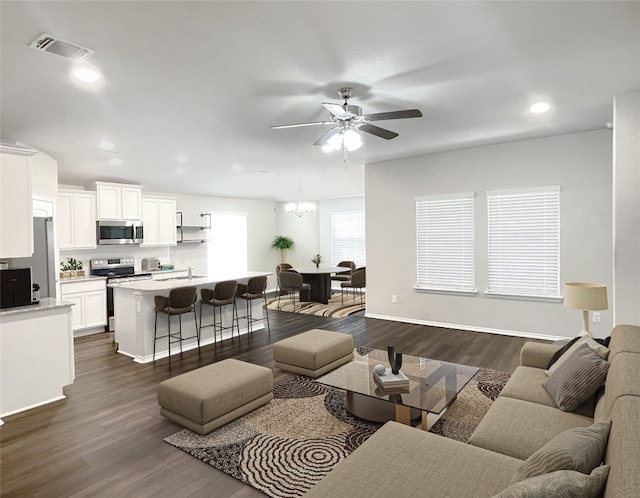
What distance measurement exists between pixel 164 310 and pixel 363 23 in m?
3.98

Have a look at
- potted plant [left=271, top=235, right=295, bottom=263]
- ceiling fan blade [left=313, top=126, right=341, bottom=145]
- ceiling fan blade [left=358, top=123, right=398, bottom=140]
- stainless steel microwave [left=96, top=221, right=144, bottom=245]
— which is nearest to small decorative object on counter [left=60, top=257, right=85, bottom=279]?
stainless steel microwave [left=96, top=221, right=144, bottom=245]

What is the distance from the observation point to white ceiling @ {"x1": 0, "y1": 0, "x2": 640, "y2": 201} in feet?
7.35

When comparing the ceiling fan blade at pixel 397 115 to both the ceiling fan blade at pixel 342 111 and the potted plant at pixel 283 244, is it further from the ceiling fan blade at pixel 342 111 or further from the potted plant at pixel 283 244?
the potted plant at pixel 283 244

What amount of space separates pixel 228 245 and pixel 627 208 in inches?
335

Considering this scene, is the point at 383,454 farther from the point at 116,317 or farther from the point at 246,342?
the point at 116,317

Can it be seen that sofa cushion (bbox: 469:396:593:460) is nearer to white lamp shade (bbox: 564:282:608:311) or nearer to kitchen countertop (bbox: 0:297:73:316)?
white lamp shade (bbox: 564:282:608:311)

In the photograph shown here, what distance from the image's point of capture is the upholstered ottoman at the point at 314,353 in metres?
4.02

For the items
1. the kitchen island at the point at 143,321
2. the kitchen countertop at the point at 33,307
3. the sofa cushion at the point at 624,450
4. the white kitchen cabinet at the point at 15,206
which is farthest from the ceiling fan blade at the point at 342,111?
the kitchen countertop at the point at 33,307

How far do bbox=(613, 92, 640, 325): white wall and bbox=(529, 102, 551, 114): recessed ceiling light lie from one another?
0.58m

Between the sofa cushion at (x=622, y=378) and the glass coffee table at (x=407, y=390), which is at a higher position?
the sofa cushion at (x=622, y=378)

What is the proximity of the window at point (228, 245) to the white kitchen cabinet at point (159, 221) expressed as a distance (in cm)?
163

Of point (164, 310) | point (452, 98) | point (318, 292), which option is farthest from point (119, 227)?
point (452, 98)

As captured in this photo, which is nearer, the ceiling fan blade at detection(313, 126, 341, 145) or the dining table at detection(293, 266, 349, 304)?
the ceiling fan blade at detection(313, 126, 341, 145)

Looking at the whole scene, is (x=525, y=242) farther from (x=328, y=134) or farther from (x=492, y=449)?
(x=492, y=449)
